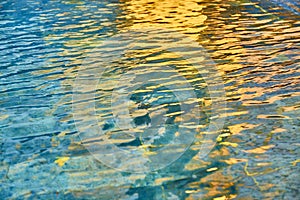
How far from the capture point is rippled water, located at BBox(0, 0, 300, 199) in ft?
8.45

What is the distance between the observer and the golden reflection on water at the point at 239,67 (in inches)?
103

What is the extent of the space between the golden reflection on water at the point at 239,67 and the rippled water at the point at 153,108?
0.04ft

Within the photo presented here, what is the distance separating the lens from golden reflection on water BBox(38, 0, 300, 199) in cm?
261

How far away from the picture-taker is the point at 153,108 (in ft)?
11.9

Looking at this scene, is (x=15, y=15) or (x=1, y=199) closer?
(x=1, y=199)

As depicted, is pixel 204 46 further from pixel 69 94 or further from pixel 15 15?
pixel 15 15

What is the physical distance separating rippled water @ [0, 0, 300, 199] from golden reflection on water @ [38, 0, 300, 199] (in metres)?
0.01

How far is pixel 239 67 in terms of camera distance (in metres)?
4.54

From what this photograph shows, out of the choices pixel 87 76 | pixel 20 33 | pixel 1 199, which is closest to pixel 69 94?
pixel 87 76

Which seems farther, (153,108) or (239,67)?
(239,67)

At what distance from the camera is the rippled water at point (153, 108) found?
257cm

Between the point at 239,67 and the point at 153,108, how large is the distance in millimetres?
1350

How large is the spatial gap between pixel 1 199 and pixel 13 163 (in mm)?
437

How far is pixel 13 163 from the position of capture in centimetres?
286
